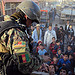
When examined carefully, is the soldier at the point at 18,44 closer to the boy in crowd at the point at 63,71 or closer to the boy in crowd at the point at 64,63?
the boy in crowd at the point at 63,71

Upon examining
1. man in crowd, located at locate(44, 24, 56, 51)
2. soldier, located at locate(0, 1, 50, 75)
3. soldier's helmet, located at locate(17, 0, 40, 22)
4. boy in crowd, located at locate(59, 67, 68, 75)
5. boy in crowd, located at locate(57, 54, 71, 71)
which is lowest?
boy in crowd, located at locate(59, 67, 68, 75)

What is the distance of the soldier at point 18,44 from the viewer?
1.44 metres

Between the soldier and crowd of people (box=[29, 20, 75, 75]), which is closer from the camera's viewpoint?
the soldier

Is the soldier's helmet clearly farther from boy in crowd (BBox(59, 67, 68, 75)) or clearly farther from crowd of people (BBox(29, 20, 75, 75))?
boy in crowd (BBox(59, 67, 68, 75))

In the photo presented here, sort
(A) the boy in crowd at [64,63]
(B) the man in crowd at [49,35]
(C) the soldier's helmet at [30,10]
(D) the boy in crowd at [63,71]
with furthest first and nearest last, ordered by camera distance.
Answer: (B) the man in crowd at [49,35] < (A) the boy in crowd at [64,63] < (D) the boy in crowd at [63,71] < (C) the soldier's helmet at [30,10]

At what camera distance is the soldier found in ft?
4.71

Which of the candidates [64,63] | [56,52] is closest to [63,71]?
[64,63]

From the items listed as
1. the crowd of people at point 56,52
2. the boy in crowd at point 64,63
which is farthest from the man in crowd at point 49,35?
the boy in crowd at point 64,63

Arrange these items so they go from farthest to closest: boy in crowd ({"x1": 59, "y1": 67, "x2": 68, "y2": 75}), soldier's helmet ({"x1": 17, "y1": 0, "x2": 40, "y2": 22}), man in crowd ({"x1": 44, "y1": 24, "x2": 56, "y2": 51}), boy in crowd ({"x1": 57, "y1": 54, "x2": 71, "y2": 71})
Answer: man in crowd ({"x1": 44, "y1": 24, "x2": 56, "y2": 51}), boy in crowd ({"x1": 57, "y1": 54, "x2": 71, "y2": 71}), boy in crowd ({"x1": 59, "y1": 67, "x2": 68, "y2": 75}), soldier's helmet ({"x1": 17, "y1": 0, "x2": 40, "y2": 22})

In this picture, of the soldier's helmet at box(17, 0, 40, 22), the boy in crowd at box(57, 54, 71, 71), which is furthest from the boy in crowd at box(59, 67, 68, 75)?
the soldier's helmet at box(17, 0, 40, 22)

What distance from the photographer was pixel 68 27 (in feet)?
22.0

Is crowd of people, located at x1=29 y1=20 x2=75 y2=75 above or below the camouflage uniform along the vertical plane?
below

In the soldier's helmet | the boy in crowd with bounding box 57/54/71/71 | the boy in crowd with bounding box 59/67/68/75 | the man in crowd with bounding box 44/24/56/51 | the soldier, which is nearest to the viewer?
the soldier

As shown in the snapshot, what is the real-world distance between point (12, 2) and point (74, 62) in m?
7.60
